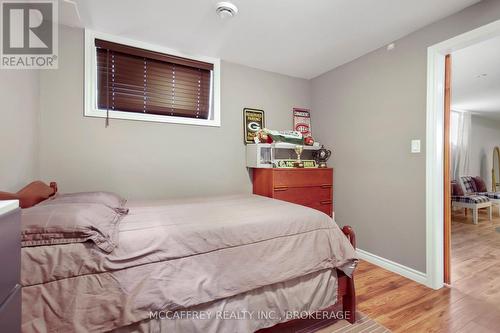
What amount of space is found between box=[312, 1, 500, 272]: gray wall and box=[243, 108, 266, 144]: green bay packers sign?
3.11 ft

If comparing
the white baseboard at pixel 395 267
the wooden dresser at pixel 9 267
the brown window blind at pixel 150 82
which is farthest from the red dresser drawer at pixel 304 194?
the wooden dresser at pixel 9 267

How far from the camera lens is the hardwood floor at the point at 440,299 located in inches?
58.5

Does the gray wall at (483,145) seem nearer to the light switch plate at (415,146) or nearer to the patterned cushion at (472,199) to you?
the patterned cushion at (472,199)

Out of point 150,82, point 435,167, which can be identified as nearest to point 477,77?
point 435,167

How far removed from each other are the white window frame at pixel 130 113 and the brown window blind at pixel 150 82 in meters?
0.04

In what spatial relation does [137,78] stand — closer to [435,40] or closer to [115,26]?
[115,26]

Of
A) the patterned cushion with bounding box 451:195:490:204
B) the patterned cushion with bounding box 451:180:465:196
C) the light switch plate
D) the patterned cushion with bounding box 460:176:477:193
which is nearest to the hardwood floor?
the light switch plate

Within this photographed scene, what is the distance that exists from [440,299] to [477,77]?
3.42 m

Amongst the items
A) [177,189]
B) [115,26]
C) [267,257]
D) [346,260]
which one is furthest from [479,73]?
[115,26]

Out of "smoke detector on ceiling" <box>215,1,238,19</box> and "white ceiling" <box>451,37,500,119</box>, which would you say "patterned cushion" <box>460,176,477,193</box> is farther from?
"smoke detector on ceiling" <box>215,1,238,19</box>

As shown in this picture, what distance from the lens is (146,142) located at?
228 centimetres

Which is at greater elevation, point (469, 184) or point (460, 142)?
point (460, 142)

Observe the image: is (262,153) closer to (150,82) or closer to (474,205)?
(150,82)

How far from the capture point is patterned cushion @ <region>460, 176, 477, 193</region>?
4539 mm
